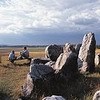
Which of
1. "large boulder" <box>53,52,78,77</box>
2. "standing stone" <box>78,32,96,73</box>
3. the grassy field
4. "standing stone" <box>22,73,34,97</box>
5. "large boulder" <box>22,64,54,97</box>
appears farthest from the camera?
"standing stone" <box>78,32,96,73</box>

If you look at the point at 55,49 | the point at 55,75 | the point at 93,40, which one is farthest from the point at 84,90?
the point at 55,49

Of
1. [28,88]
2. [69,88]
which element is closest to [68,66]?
[69,88]

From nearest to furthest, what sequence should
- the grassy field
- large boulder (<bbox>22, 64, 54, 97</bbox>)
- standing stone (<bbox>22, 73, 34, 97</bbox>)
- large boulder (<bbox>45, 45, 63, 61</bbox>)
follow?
the grassy field < standing stone (<bbox>22, 73, 34, 97</bbox>) < large boulder (<bbox>22, 64, 54, 97</bbox>) < large boulder (<bbox>45, 45, 63, 61</bbox>)

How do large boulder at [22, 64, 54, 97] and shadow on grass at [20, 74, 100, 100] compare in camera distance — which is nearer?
shadow on grass at [20, 74, 100, 100]

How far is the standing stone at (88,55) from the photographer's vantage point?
31.5 metres

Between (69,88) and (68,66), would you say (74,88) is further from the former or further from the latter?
(68,66)

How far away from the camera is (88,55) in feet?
105

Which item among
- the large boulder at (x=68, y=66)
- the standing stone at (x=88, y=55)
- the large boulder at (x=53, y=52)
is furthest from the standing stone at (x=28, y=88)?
the large boulder at (x=53, y=52)

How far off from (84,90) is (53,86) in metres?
2.48

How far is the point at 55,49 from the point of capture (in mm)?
40406

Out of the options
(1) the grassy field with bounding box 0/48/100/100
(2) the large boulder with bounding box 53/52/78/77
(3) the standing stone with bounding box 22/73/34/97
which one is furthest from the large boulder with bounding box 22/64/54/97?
(2) the large boulder with bounding box 53/52/78/77

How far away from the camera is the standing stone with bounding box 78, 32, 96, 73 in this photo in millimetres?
31502

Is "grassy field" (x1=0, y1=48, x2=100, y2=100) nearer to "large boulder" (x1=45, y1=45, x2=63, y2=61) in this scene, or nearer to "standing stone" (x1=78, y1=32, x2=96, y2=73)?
"standing stone" (x1=78, y1=32, x2=96, y2=73)

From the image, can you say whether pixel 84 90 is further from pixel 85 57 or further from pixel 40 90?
pixel 85 57
